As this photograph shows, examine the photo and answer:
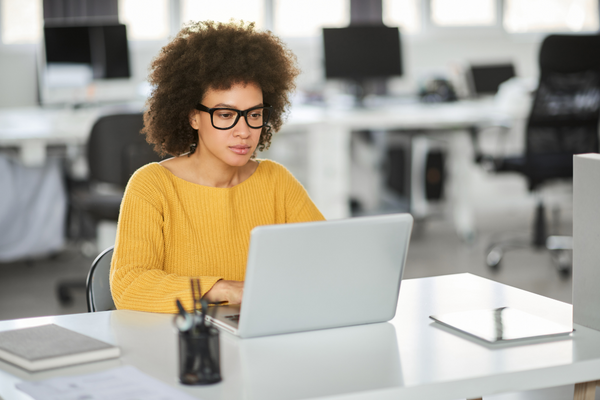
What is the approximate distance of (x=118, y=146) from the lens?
3.09 m

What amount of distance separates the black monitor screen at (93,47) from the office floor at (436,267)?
1145mm

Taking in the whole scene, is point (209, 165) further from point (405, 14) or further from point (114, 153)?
point (405, 14)

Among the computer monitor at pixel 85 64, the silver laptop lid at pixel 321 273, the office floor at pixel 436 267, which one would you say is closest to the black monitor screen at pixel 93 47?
the computer monitor at pixel 85 64

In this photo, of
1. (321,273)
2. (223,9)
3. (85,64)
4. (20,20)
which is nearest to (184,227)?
(321,273)

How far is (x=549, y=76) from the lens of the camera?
372cm

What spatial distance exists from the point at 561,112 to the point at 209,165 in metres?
2.70

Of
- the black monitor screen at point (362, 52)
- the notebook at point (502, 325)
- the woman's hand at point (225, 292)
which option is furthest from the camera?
the black monitor screen at point (362, 52)

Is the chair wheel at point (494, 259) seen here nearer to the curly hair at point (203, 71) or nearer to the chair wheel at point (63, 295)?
the chair wheel at point (63, 295)

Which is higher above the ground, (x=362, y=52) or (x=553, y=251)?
(x=362, y=52)

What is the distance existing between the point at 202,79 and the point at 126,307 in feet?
1.72

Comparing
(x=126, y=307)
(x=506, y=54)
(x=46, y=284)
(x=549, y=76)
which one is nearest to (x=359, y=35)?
(x=549, y=76)

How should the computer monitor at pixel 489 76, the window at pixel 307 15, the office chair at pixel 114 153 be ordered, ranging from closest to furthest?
Result: 1. the office chair at pixel 114 153
2. the computer monitor at pixel 489 76
3. the window at pixel 307 15

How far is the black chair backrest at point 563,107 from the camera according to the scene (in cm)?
372

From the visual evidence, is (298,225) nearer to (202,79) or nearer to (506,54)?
(202,79)
